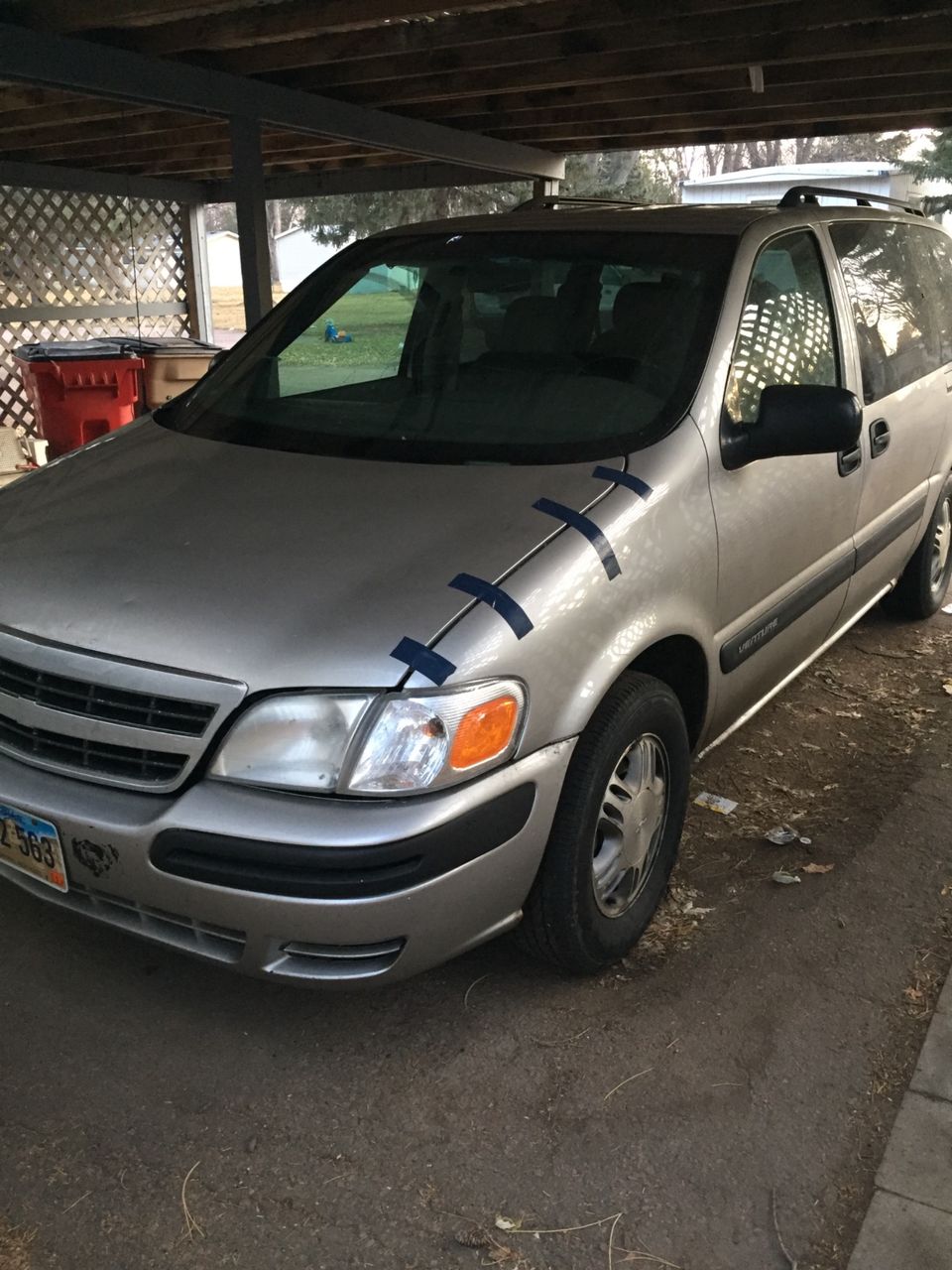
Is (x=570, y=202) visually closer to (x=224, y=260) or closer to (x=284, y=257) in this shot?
(x=284, y=257)

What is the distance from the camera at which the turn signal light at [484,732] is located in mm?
1988

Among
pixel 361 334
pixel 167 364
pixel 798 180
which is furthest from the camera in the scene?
pixel 798 180

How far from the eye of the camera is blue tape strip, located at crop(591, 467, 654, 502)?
7.89 ft

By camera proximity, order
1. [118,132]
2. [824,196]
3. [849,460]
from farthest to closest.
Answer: [118,132] < [824,196] < [849,460]

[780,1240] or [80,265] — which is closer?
[780,1240]

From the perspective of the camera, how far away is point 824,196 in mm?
3865

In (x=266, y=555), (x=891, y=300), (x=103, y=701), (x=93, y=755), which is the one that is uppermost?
(x=891, y=300)

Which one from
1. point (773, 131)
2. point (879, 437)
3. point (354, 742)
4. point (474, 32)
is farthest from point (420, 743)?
point (773, 131)

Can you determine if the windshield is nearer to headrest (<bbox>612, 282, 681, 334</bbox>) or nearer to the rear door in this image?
headrest (<bbox>612, 282, 681, 334</bbox>)

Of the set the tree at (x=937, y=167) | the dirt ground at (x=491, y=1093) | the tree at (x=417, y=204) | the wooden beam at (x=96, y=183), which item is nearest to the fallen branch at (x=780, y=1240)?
the dirt ground at (x=491, y=1093)

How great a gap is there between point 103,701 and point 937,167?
664 inches

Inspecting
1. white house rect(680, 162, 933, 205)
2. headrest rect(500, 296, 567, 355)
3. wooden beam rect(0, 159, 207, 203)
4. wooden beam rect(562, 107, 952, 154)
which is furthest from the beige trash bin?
white house rect(680, 162, 933, 205)

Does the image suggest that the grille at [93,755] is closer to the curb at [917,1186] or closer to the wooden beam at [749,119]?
the curb at [917,1186]

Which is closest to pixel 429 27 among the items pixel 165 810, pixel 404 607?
pixel 404 607
